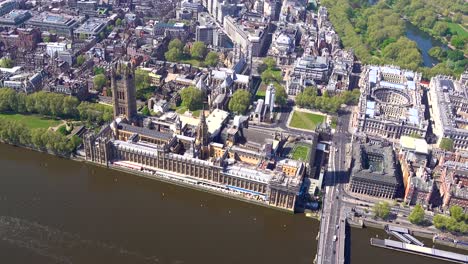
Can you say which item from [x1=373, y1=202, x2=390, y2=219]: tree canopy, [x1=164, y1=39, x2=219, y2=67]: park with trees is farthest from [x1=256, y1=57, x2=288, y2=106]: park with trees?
[x1=373, y1=202, x2=390, y2=219]: tree canopy

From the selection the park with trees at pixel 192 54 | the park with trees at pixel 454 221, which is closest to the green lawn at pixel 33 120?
the park with trees at pixel 192 54

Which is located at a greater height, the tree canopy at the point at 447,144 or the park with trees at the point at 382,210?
the tree canopy at the point at 447,144

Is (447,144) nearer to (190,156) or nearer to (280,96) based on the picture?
(280,96)

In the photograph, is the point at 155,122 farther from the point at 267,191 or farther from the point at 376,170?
the point at 376,170

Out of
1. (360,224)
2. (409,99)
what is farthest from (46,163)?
(409,99)

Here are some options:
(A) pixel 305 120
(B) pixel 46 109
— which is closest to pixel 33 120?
(B) pixel 46 109

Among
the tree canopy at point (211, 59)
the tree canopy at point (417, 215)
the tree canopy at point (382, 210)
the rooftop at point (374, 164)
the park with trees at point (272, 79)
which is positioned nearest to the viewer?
the tree canopy at point (417, 215)

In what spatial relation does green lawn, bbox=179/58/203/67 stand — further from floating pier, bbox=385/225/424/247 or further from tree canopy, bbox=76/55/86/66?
floating pier, bbox=385/225/424/247

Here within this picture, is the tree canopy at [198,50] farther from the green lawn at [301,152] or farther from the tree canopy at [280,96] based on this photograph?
the green lawn at [301,152]
